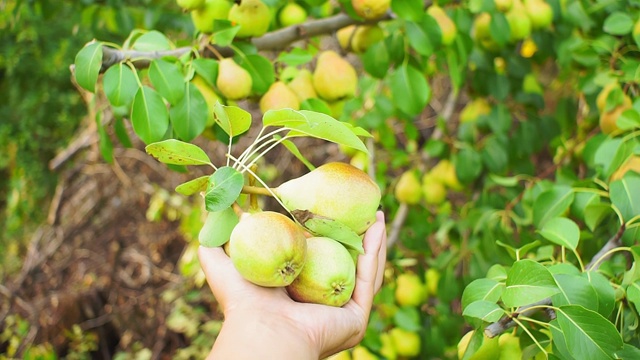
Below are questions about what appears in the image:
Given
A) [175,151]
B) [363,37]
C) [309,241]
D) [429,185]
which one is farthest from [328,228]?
[429,185]

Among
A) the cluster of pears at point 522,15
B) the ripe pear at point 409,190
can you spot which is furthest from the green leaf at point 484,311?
the ripe pear at point 409,190

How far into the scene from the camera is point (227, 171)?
831mm

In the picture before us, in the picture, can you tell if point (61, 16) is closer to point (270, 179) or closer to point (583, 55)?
point (270, 179)

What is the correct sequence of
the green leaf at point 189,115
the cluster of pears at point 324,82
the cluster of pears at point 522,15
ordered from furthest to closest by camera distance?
the cluster of pears at point 522,15 < the cluster of pears at point 324,82 < the green leaf at point 189,115

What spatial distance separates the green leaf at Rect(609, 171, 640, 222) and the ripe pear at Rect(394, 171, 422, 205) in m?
0.97

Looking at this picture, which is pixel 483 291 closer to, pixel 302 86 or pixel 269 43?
pixel 302 86

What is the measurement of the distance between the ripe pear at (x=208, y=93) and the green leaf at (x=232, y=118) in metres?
0.26

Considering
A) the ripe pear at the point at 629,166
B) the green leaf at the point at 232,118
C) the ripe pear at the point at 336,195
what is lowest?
the ripe pear at the point at 629,166

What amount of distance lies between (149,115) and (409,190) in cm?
110

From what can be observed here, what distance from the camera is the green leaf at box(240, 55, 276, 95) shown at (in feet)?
4.04

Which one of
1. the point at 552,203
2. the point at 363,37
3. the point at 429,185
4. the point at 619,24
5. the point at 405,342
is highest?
the point at 619,24

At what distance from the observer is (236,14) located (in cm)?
125

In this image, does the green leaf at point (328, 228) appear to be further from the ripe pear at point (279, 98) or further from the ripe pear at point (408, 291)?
the ripe pear at point (408, 291)

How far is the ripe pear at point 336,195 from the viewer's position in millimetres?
886
